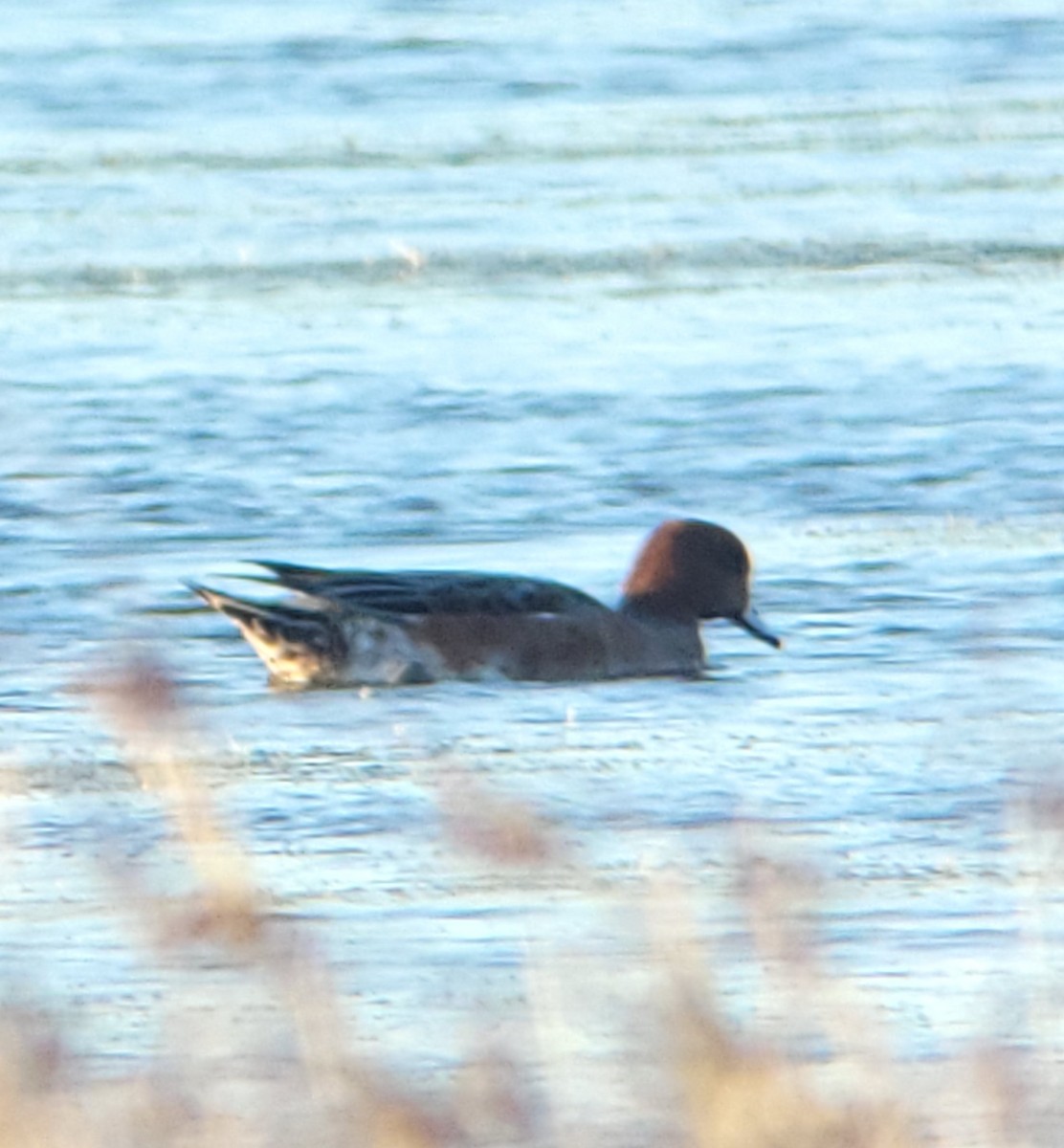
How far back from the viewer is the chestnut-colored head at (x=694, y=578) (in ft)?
29.1

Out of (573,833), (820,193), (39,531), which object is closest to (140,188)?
(820,193)

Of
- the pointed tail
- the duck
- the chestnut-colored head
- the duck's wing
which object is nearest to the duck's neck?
the chestnut-colored head

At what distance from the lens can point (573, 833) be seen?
6.68 metres

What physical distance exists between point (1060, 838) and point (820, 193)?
10.3 m

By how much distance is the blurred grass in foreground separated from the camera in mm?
3812

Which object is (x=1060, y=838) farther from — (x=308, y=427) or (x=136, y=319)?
(x=136, y=319)

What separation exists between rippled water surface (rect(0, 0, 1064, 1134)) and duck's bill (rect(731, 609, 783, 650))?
0.11m

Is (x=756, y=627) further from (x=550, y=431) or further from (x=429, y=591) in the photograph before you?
(x=550, y=431)

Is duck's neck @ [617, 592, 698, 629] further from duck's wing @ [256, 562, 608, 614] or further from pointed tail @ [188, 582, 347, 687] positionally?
pointed tail @ [188, 582, 347, 687]

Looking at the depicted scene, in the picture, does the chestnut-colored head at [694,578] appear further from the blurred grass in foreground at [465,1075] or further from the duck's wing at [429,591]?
the blurred grass in foreground at [465,1075]

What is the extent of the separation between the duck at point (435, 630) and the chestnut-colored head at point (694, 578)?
3.5 inches

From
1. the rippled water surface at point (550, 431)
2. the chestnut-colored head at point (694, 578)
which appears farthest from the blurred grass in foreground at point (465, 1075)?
the chestnut-colored head at point (694, 578)

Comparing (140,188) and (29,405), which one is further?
(140,188)

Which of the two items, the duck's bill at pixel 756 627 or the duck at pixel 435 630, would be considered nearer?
the duck at pixel 435 630
